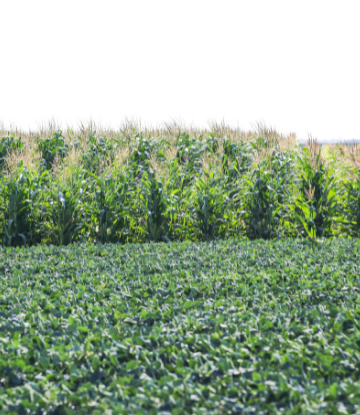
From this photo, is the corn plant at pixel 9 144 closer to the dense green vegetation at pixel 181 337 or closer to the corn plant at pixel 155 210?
the corn plant at pixel 155 210

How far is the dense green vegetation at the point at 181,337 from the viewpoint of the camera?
2.57 metres

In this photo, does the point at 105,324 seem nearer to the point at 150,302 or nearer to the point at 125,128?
the point at 150,302

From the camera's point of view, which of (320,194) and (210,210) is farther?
(320,194)

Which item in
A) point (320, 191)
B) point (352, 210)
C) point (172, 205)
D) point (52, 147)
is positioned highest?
point (52, 147)

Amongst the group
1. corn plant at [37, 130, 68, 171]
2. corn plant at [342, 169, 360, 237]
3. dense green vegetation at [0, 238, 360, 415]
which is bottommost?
dense green vegetation at [0, 238, 360, 415]

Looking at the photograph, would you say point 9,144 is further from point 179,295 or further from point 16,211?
point 179,295

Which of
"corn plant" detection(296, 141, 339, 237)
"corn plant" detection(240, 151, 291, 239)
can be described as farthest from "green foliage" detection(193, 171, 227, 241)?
"corn plant" detection(296, 141, 339, 237)

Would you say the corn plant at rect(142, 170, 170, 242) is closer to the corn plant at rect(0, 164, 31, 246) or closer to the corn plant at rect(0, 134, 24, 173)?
the corn plant at rect(0, 164, 31, 246)

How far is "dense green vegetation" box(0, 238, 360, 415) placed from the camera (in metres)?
2.57

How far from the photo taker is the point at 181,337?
10.6 ft

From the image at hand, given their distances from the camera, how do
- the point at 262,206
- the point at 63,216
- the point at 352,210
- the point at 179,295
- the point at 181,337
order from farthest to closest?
the point at 352,210 → the point at 262,206 → the point at 63,216 → the point at 179,295 → the point at 181,337

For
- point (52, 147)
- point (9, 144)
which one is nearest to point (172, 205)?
point (52, 147)

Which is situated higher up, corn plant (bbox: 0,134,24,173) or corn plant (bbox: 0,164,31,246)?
corn plant (bbox: 0,134,24,173)

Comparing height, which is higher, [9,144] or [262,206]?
[9,144]
